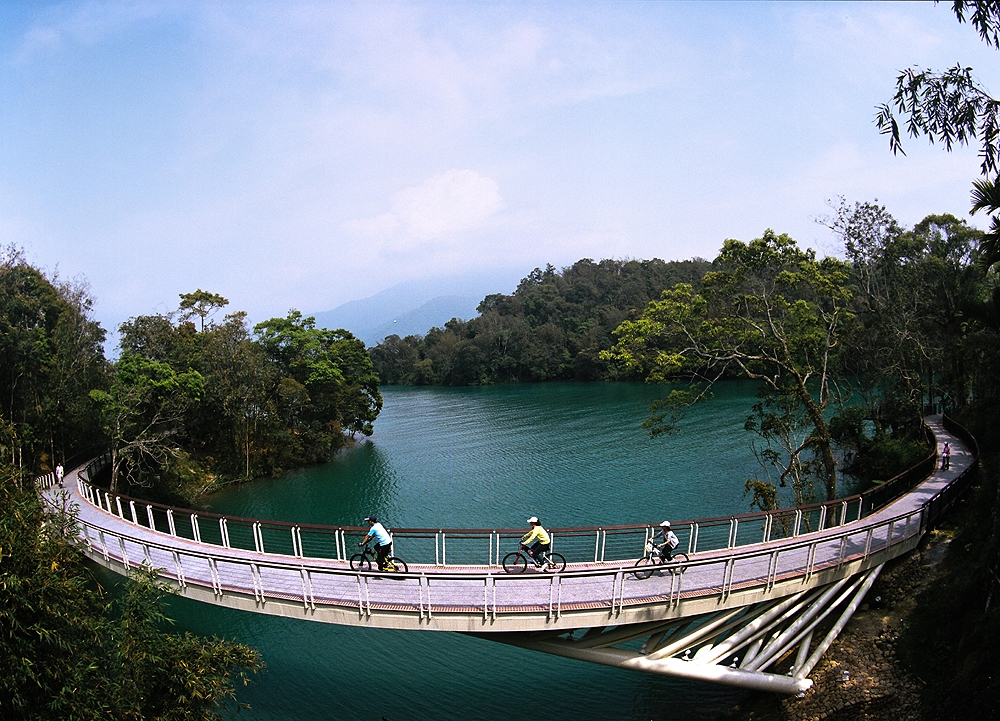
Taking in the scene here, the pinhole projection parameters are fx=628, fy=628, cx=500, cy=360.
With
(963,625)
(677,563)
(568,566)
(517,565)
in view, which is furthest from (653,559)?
(963,625)

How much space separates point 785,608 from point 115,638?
11529 millimetres

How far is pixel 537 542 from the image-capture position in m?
12.2

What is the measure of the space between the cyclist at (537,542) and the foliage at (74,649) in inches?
208

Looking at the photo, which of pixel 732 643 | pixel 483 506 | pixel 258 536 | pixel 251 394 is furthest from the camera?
pixel 251 394

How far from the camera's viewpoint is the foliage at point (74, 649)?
25.4ft

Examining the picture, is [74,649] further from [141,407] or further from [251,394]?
[251,394]

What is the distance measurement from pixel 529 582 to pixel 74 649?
7.31 meters

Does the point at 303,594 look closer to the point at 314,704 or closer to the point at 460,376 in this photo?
the point at 314,704

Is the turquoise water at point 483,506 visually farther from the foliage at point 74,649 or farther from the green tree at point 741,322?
the green tree at point 741,322

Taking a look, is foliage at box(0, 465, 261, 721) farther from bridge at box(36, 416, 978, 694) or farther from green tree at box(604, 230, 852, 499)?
green tree at box(604, 230, 852, 499)

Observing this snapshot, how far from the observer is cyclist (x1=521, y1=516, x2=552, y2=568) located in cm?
1216

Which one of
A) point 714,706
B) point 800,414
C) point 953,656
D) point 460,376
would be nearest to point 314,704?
point 714,706

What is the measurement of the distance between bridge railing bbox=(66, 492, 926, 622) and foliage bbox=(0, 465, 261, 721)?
83.1 inches

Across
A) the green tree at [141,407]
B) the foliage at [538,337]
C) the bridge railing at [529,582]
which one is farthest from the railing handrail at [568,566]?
the foliage at [538,337]
